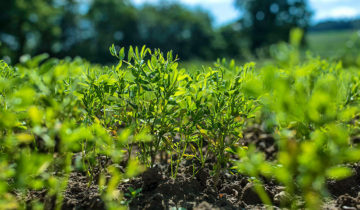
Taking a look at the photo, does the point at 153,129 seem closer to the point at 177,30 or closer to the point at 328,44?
the point at 177,30

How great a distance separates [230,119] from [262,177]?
2.35 ft

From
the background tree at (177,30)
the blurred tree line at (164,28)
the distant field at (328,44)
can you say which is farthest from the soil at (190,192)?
the background tree at (177,30)

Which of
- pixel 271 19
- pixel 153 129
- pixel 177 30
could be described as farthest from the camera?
pixel 177 30

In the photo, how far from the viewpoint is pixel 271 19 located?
3762cm

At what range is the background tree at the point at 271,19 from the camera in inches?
1400

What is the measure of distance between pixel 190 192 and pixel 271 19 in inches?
1536

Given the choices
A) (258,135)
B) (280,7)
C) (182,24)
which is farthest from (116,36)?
(258,135)

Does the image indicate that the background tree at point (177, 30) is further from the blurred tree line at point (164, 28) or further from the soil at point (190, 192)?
the soil at point (190, 192)

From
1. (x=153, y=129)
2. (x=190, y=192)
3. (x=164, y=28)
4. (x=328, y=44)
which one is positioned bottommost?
(x=190, y=192)

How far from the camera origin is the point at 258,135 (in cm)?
337

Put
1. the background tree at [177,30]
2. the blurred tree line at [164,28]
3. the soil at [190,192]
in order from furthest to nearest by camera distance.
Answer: the background tree at [177,30], the blurred tree line at [164,28], the soil at [190,192]

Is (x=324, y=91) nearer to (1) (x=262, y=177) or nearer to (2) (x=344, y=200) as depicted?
(2) (x=344, y=200)

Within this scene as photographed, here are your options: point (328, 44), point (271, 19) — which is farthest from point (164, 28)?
point (328, 44)

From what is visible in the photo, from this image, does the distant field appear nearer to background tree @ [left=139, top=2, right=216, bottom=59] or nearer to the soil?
background tree @ [left=139, top=2, right=216, bottom=59]
